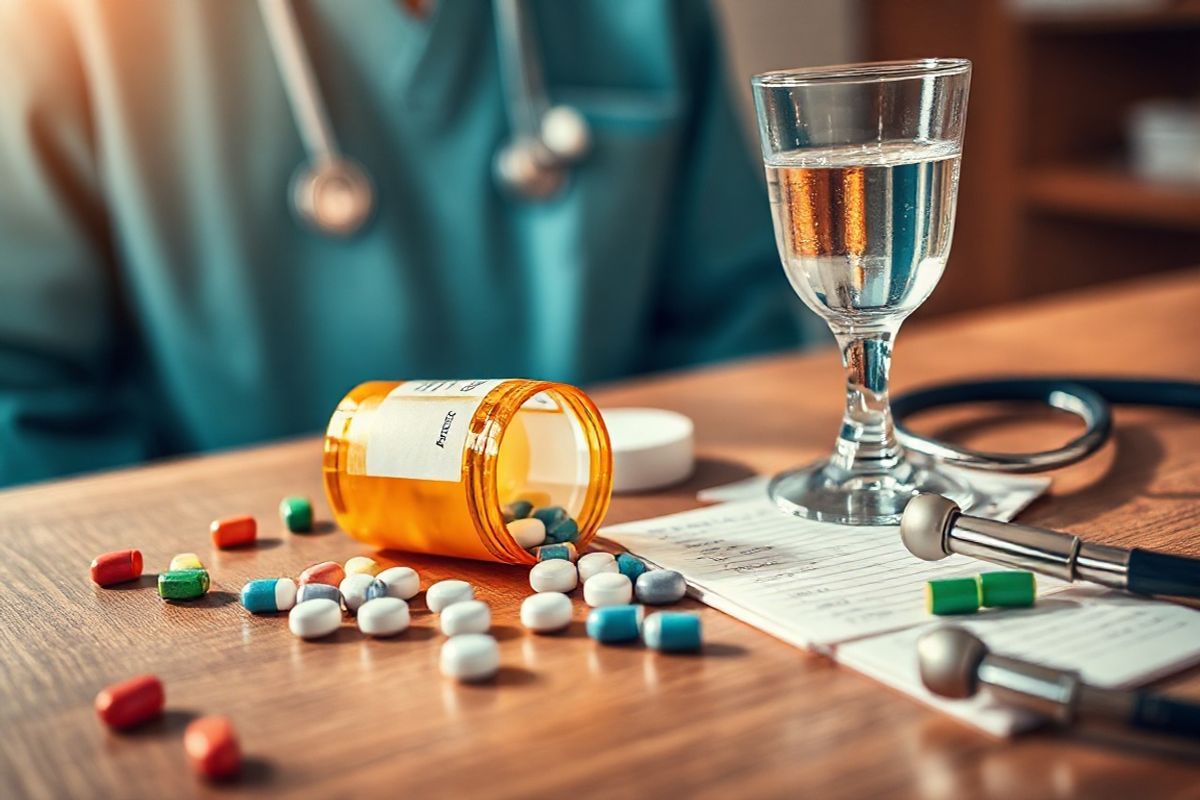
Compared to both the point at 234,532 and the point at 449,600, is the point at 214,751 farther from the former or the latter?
the point at 234,532

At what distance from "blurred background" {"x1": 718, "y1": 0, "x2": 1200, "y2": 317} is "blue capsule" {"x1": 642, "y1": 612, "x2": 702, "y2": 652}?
227 centimetres

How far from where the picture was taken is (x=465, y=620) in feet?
1.91

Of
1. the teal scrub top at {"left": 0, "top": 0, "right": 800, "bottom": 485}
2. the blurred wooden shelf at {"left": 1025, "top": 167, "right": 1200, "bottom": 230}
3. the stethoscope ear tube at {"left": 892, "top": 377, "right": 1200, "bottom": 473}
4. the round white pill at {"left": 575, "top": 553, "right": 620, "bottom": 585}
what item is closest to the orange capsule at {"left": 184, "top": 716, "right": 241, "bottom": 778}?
the round white pill at {"left": 575, "top": 553, "right": 620, "bottom": 585}

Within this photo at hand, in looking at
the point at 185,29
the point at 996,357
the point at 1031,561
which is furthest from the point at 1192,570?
the point at 185,29

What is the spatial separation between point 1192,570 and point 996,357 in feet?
1.96

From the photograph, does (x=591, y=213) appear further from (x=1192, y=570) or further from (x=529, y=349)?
(x=1192, y=570)

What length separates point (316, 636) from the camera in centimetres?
59

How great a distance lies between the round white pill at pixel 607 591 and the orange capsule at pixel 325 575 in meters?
0.13

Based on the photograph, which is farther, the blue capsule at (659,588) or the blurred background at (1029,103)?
the blurred background at (1029,103)

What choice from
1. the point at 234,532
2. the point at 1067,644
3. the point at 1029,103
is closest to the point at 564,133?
the point at 234,532

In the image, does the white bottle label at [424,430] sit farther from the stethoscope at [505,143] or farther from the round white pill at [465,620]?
the stethoscope at [505,143]

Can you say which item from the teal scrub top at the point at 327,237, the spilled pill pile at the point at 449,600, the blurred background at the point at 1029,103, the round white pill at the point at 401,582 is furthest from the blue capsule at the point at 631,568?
the blurred background at the point at 1029,103

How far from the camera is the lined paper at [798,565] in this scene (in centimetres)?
57

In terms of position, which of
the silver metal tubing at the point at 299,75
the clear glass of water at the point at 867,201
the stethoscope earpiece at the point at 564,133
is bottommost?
the clear glass of water at the point at 867,201
